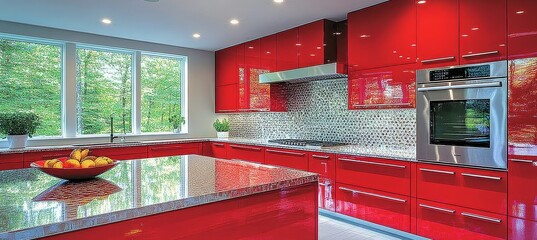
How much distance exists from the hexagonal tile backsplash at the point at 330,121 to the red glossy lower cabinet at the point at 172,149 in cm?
95

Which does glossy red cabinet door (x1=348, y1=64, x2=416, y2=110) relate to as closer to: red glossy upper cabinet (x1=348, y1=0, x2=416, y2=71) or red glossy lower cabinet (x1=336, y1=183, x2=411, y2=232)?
red glossy upper cabinet (x1=348, y1=0, x2=416, y2=71)

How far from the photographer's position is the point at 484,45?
8.25ft

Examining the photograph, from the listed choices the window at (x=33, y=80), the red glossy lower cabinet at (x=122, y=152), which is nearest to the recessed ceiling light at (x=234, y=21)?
the red glossy lower cabinet at (x=122, y=152)

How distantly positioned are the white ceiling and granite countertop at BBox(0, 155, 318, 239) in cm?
191

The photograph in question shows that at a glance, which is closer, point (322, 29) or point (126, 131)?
point (322, 29)

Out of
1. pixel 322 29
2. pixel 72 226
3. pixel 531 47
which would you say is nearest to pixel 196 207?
pixel 72 226

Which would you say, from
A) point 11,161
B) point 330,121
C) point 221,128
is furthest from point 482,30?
point 11,161

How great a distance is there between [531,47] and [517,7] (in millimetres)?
322

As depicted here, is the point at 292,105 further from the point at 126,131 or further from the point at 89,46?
the point at 89,46

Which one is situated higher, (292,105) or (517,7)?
(517,7)

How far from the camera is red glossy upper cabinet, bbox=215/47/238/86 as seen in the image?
5281mm

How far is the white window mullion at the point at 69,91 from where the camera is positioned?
14.3 ft

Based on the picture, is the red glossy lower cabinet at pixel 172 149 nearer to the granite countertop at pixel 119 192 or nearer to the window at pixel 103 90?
the window at pixel 103 90

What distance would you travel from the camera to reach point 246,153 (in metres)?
4.55
